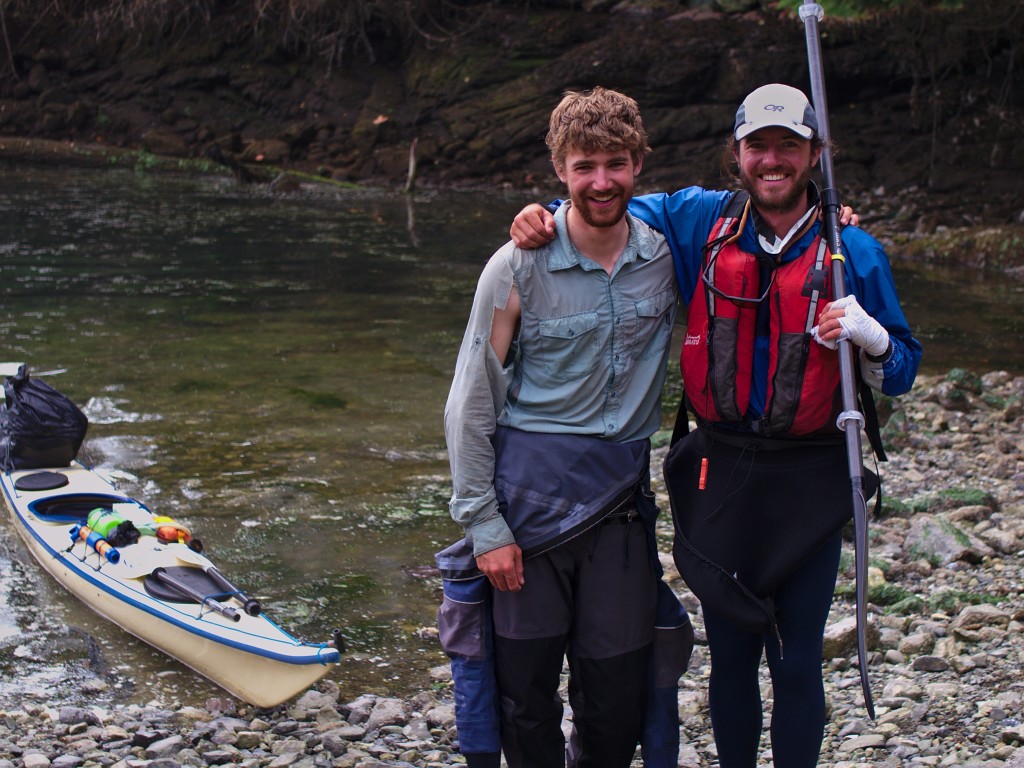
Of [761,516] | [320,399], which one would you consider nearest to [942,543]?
[761,516]

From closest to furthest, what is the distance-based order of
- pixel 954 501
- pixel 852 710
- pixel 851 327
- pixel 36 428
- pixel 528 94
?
pixel 851 327 < pixel 852 710 < pixel 954 501 < pixel 36 428 < pixel 528 94

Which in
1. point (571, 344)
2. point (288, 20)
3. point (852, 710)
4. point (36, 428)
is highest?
point (288, 20)

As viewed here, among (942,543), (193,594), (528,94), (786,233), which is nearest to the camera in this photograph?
(786,233)

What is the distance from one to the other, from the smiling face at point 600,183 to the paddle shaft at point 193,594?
2406 millimetres

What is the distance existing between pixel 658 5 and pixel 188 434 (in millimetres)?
17863

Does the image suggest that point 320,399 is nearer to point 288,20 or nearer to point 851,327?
point 851,327

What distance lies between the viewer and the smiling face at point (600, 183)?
8.86 ft

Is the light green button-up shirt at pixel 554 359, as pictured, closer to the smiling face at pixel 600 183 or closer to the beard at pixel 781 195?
the smiling face at pixel 600 183

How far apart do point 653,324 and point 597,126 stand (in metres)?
0.48

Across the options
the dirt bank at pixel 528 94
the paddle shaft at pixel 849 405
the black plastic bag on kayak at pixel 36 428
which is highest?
the dirt bank at pixel 528 94

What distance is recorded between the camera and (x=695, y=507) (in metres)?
2.89

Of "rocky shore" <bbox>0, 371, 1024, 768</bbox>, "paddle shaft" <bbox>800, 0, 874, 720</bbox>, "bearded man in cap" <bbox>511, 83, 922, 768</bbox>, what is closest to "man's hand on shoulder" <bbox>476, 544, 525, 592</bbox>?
"bearded man in cap" <bbox>511, 83, 922, 768</bbox>

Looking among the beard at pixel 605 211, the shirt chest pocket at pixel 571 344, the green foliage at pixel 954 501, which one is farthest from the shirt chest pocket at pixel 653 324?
the green foliage at pixel 954 501

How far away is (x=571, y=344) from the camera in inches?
110
